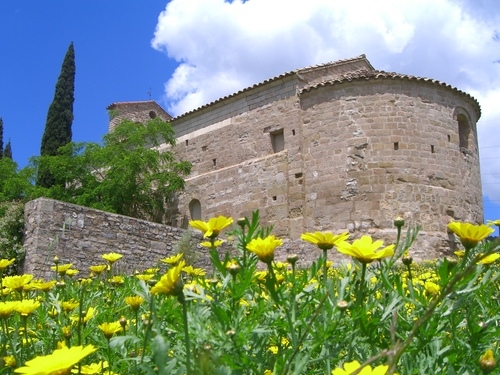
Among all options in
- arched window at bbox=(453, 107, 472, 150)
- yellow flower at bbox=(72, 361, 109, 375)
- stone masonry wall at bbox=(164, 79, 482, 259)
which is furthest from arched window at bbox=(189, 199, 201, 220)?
yellow flower at bbox=(72, 361, 109, 375)

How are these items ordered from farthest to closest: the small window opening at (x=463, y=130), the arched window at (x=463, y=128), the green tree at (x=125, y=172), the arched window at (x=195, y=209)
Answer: the arched window at (x=195, y=209) → the green tree at (x=125, y=172) → the small window opening at (x=463, y=130) → the arched window at (x=463, y=128)

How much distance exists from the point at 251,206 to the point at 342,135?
→ 3.30 meters

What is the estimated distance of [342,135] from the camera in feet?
45.9

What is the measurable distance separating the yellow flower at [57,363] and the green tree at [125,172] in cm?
1494

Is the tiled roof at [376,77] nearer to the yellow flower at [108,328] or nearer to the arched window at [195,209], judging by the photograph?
the arched window at [195,209]

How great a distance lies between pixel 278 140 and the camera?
15422 millimetres

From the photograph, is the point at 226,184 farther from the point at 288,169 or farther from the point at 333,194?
the point at 333,194

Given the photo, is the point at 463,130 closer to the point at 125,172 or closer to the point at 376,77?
the point at 376,77

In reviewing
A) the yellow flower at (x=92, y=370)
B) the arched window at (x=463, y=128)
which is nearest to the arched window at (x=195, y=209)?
the arched window at (x=463, y=128)

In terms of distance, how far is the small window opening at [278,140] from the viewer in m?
15.2

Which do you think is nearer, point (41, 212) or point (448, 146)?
point (41, 212)

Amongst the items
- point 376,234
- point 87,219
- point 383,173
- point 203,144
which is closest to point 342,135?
point 383,173

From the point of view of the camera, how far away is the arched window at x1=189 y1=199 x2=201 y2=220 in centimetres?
1680

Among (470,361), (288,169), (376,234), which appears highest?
(288,169)
